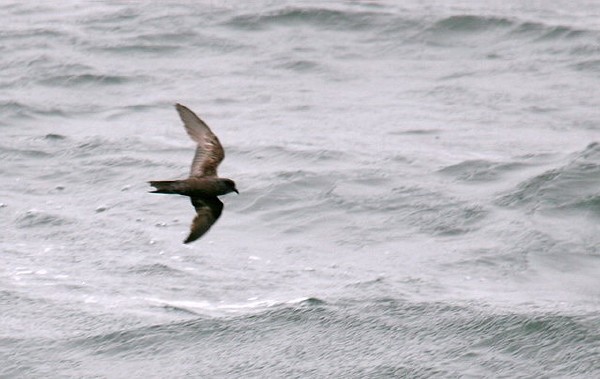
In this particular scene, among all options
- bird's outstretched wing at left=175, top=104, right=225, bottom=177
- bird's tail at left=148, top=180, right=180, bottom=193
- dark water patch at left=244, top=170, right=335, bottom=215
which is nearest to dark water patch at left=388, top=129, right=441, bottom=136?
dark water patch at left=244, top=170, right=335, bottom=215

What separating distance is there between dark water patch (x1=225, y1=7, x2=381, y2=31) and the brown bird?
34.8 ft

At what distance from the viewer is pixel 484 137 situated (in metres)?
19.8

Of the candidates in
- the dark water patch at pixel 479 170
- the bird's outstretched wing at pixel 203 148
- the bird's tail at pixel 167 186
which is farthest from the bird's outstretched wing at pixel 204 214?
the dark water patch at pixel 479 170

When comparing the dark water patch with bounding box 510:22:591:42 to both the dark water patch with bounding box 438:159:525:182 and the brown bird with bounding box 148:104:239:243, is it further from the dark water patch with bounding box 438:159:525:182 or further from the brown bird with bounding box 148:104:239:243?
the brown bird with bounding box 148:104:239:243

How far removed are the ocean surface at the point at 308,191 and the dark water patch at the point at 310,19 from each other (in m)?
0.05

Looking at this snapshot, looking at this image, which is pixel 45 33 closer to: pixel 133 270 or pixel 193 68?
pixel 193 68

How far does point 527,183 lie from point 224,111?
4.57 metres

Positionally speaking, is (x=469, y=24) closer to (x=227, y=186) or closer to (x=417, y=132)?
(x=417, y=132)

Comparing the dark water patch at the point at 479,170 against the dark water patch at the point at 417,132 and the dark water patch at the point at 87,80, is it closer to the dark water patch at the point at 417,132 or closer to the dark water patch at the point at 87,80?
the dark water patch at the point at 417,132

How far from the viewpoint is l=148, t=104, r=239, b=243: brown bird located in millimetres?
12094

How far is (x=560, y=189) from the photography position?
18.0 m

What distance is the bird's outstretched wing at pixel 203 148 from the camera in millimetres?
13042

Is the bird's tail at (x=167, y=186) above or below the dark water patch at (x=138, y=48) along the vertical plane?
above

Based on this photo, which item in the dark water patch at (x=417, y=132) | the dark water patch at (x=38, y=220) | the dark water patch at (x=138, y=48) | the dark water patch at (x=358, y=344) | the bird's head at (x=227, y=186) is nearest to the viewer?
the bird's head at (x=227, y=186)
